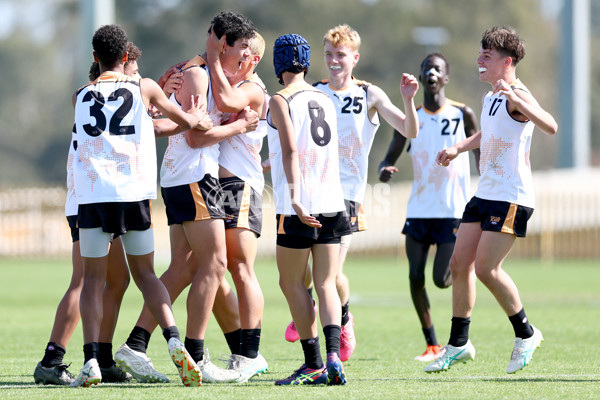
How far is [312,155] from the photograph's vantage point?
6.48m

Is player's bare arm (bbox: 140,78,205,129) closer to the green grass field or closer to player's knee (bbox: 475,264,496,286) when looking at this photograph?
the green grass field

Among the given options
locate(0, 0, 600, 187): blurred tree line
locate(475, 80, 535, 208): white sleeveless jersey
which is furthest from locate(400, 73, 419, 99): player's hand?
locate(0, 0, 600, 187): blurred tree line

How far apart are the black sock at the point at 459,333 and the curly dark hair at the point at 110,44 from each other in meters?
3.05

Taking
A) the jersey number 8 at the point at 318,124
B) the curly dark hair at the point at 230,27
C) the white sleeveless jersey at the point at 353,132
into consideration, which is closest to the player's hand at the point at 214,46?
the curly dark hair at the point at 230,27

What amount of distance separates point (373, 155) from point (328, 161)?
3940cm

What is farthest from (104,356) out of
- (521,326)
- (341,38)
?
(341,38)

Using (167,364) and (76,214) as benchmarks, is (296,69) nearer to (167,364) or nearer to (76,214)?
(76,214)

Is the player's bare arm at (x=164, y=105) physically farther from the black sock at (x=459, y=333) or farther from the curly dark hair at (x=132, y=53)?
the black sock at (x=459, y=333)

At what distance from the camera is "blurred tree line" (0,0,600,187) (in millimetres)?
46000

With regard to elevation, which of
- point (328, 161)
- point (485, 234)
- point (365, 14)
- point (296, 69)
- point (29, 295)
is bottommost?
point (29, 295)

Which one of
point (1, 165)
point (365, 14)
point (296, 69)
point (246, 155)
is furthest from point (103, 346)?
point (1, 165)

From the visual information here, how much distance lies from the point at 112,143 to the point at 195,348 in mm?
1485

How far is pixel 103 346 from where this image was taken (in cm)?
675

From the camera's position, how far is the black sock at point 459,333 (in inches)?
282
